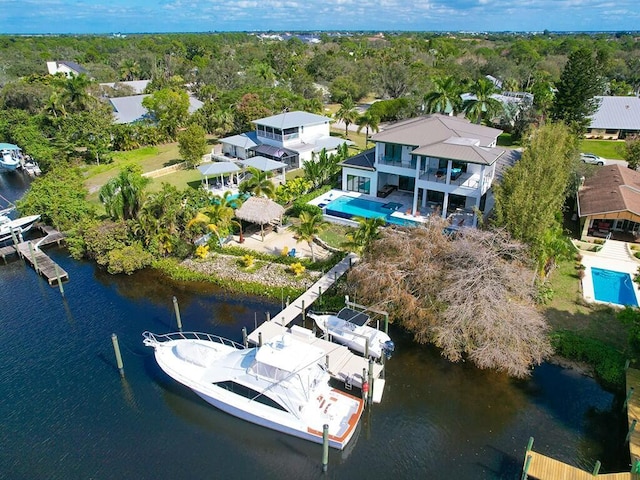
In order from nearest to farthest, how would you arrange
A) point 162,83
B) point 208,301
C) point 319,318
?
point 319,318 < point 208,301 < point 162,83

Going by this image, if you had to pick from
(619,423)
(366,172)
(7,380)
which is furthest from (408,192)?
(7,380)

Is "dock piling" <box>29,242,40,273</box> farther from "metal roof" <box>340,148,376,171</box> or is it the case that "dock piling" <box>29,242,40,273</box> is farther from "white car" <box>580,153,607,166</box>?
"white car" <box>580,153,607,166</box>

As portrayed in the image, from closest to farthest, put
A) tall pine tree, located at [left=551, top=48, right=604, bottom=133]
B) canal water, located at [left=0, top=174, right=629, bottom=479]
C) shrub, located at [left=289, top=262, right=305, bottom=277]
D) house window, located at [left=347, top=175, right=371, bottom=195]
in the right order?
canal water, located at [left=0, top=174, right=629, bottom=479] → shrub, located at [left=289, top=262, right=305, bottom=277] → house window, located at [left=347, top=175, right=371, bottom=195] → tall pine tree, located at [left=551, top=48, right=604, bottom=133]

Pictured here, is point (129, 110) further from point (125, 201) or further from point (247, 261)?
point (247, 261)

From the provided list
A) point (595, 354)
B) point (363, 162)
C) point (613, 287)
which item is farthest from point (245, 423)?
point (363, 162)

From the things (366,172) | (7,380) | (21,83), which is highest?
(21,83)

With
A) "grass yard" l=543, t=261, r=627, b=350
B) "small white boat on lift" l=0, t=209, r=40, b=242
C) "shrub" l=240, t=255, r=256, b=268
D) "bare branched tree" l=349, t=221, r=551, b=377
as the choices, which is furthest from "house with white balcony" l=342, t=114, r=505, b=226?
"small white boat on lift" l=0, t=209, r=40, b=242

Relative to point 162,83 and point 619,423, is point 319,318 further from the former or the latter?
point 162,83
